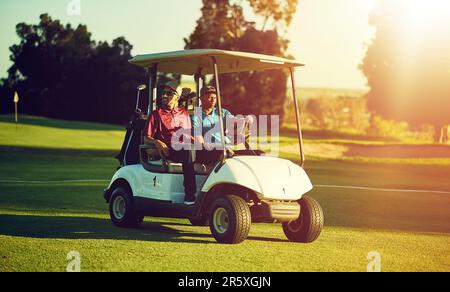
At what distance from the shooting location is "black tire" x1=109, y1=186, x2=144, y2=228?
1071 centimetres

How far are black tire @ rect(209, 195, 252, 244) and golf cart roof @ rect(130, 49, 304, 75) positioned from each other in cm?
173

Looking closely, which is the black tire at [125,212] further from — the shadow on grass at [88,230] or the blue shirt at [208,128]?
the blue shirt at [208,128]

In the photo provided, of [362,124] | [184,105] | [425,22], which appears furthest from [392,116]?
[184,105]

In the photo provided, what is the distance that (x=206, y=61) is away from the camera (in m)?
10.6

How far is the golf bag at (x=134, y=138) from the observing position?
35.7 ft

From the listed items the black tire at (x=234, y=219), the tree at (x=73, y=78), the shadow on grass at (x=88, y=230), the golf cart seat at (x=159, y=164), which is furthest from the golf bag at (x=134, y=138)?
the tree at (x=73, y=78)

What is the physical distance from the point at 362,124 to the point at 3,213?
65.5 m

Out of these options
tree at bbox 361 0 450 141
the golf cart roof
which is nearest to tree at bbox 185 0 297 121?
tree at bbox 361 0 450 141

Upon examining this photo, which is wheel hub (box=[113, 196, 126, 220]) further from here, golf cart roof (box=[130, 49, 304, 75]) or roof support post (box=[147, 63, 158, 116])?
golf cart roof (box=[130, 49, 304, 75])

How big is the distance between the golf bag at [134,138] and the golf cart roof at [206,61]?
0.72 meters

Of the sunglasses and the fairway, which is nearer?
the fairway

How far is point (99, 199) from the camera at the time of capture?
15031 mm
